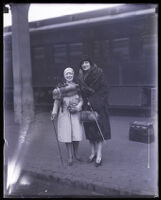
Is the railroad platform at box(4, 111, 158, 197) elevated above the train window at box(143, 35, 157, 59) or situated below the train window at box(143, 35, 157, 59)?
below

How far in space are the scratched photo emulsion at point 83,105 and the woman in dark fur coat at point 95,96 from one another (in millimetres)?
16

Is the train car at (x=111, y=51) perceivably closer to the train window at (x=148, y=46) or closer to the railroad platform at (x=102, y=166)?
the train window at (x=148, y=46)

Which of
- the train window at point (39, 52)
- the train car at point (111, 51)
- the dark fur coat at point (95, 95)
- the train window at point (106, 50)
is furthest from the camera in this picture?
the train window at point (39, 52)

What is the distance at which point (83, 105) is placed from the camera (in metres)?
5.19

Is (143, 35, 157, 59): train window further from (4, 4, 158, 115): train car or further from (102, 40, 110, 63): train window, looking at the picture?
(102, 40, 110, 63): train window

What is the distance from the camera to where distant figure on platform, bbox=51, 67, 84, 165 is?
5.10 m

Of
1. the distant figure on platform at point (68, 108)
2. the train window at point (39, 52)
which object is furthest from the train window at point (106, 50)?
the distant figure on platform at point (68, 108)

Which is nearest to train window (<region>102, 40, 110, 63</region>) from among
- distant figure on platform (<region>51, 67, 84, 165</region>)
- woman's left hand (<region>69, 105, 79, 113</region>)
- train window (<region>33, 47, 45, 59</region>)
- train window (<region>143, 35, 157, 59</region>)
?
train window (<region>143, 35, 157, 59</region>)

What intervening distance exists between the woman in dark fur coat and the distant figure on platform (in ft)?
0.47

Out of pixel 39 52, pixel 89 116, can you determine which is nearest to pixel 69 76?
pixel 89 116

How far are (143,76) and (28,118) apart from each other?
371 centimetres

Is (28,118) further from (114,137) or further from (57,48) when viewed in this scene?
(57,48)

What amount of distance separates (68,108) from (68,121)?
22cm

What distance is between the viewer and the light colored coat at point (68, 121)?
5148 millimetres
